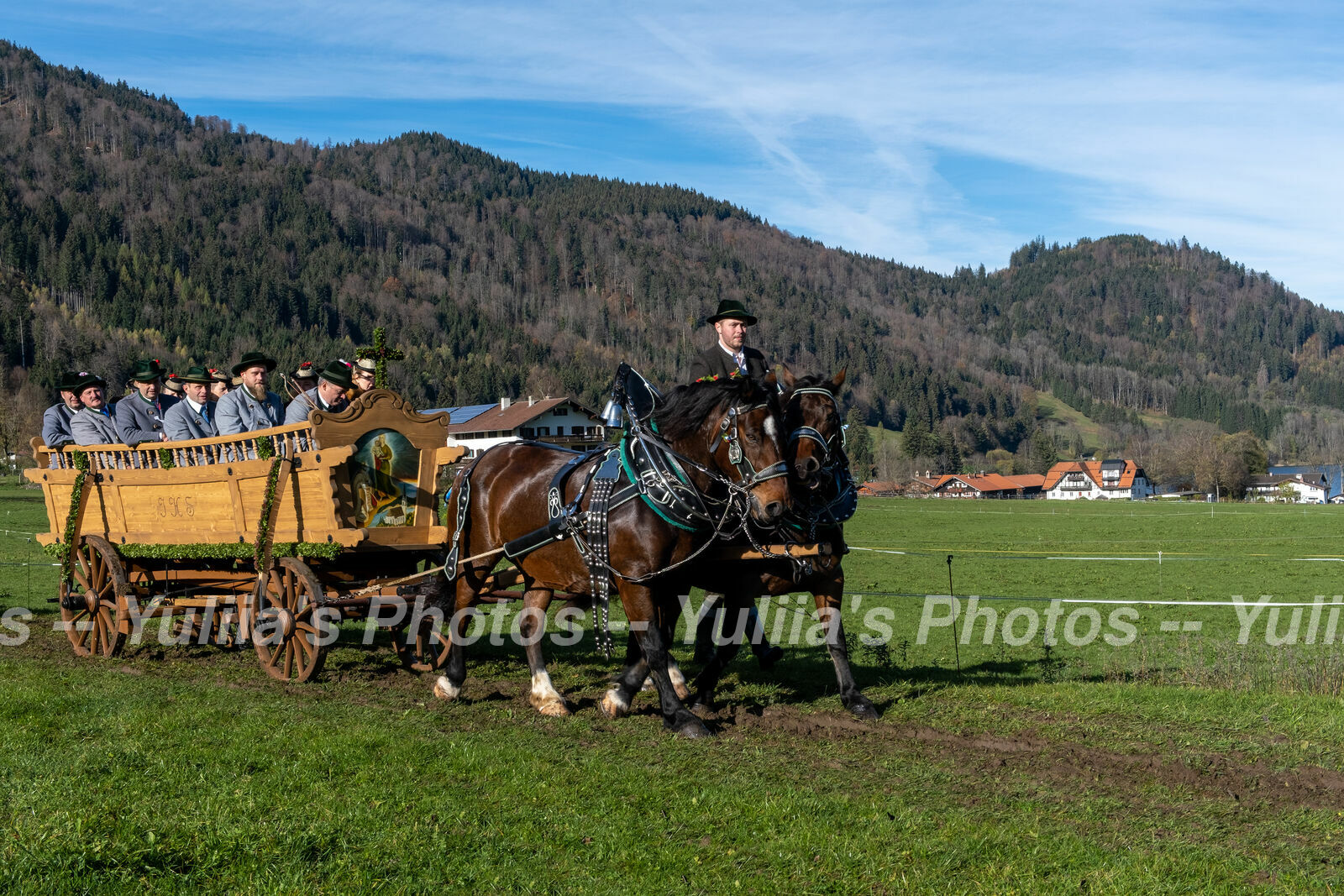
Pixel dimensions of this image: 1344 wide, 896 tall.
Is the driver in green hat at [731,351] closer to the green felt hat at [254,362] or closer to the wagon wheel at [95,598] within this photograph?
the green felt hat at [254,362]

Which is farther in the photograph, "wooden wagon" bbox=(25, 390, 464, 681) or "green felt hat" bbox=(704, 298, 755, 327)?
"wooden wagon" bbox=(25, 390, 464, 681)

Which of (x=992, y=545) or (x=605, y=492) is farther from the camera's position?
(x=992, y=545)

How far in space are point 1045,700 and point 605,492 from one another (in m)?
4.06

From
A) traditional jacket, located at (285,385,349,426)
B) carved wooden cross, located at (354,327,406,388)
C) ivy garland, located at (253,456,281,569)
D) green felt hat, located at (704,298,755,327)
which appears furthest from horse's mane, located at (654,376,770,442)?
traditional jacket, located at (285,385,349,426)

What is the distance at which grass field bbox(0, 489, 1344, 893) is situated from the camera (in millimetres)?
4938

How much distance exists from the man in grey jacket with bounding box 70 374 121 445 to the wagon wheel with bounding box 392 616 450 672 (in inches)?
137

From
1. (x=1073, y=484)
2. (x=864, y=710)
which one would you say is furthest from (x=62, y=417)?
(x=1073, y=484)

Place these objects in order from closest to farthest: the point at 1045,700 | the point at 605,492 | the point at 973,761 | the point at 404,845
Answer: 1. the point at 404,845
2. the point at 973,761
3. the point at 605,492
4. the point at 1045,700

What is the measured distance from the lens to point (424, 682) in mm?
10086

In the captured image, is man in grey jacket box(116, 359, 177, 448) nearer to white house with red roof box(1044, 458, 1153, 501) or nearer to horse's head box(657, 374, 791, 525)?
horse's head box(657, 374, 791, 525)

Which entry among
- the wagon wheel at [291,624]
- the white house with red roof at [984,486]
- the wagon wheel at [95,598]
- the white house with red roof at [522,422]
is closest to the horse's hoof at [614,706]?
the wagon wheel at [291,624]

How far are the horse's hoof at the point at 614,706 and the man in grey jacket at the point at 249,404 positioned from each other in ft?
14.4

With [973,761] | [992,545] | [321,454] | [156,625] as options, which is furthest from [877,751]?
[992,545]

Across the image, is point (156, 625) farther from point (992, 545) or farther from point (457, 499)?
point (992, 545)
